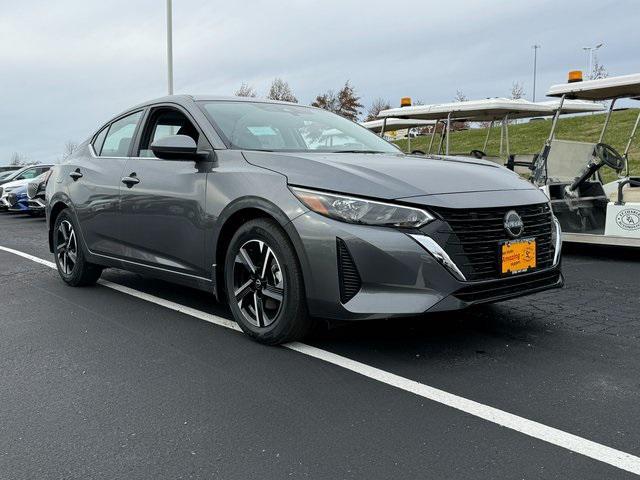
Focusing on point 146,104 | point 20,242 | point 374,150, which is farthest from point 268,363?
point 20,242

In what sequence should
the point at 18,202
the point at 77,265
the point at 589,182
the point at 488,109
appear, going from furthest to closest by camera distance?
the point at 18,202
the point at 488,109
the point at 589,182
the point at 77,265

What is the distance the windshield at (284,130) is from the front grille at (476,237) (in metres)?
1.33

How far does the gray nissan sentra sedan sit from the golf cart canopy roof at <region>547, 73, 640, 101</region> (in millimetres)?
3884

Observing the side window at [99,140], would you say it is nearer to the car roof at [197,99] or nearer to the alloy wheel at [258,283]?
the car roof at [197,99]

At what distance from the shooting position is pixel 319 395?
130 inches

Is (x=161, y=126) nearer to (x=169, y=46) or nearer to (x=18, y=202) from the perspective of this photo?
(x=18, y=202)

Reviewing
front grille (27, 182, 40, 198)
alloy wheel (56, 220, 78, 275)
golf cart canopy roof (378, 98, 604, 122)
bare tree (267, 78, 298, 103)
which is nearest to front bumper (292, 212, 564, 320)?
alloy wheel (56, 220, 78, 275)

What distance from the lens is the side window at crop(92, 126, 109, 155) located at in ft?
19.8

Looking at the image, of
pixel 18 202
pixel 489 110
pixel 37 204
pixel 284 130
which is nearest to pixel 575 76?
pixel 489 110

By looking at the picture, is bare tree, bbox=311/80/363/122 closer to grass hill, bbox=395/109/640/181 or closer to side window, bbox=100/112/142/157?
grass hill, bbox=395/109/640/181

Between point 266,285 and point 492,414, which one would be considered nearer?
point 492,414

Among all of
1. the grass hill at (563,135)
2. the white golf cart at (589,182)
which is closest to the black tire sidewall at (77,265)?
the white golf cart at (589,182)

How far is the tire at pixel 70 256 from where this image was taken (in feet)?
20.0

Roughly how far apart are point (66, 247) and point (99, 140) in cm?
109
